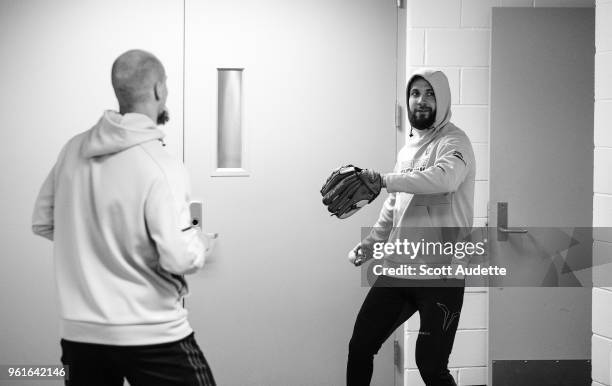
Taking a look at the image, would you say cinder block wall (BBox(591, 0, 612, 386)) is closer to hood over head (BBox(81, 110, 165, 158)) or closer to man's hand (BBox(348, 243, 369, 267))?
man's hand (BBox(348, 243, 369, 267))

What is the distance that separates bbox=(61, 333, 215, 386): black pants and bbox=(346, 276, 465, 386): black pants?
0.98 meters

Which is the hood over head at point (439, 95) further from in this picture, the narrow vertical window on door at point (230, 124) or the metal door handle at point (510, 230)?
the narrow vertical window on door at point (230, 124)

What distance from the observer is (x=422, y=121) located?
9.04 feet

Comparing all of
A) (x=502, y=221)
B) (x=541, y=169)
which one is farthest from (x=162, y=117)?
(x=541, y=169)

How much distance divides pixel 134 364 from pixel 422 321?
3.86ft

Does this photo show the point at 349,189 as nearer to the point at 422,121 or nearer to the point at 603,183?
the point at 422,121

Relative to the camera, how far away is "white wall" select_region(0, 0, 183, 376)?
10.9 feet

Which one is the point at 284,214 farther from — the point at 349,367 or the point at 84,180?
the point at 84,180

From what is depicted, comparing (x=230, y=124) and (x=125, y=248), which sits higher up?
(x=230, y=124)

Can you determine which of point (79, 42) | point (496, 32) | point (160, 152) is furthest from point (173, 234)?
point (496, 32)

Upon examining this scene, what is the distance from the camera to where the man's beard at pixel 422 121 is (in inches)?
108

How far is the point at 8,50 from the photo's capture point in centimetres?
330

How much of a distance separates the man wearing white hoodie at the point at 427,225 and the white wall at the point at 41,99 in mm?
1274

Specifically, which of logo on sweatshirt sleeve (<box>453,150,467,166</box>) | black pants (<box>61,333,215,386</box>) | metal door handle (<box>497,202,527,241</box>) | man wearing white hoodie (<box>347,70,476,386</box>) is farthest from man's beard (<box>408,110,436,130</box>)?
black pants (<box>61,333,215,386</box>)
